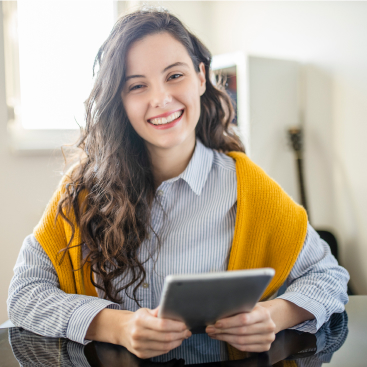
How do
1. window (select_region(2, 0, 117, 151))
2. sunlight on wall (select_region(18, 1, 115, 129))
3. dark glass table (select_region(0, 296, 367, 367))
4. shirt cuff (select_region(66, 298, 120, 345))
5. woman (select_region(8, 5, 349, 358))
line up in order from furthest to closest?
sunlight on wall (select_region(18, 1, 115, 129)) → window (select_region(2, 0, 117, 151)) → woman (select_region(8, 5, 349, 358)) → shirt cuff (select_region(66, 298, 120, 345)) → dark glass table (select_region(0, 296, 367, 367))

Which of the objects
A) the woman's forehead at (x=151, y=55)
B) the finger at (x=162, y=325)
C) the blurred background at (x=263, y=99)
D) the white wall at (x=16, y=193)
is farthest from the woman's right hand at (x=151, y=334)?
the blurred background at (x=263, y=99)

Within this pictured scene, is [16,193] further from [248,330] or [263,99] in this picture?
[248,330]

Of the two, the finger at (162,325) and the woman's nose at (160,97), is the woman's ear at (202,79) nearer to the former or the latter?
the woman's nose at (160,97)

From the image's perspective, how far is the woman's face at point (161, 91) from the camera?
1122 millimetres

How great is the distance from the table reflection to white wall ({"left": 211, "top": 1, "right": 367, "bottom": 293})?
121 centimetres

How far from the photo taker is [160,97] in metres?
1.12

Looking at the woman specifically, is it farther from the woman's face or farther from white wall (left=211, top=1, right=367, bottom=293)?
white wall (left=211, top=1, right=367, bottom=293)

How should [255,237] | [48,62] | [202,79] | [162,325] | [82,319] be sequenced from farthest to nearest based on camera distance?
[48,62] → [202,79] → [255,237] → [82,319] → [162,325]

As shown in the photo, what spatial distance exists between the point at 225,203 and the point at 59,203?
0.48 meters

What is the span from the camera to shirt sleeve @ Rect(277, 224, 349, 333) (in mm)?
909

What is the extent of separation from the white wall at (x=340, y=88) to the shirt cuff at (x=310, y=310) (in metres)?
1.15

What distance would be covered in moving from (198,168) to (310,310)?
1.73ft

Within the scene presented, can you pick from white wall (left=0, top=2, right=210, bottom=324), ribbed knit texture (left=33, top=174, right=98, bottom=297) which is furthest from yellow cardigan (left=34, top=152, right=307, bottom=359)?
white wall (left=0, top=2, right=210, bottom=324)

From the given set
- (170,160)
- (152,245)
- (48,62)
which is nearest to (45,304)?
(152,245)
